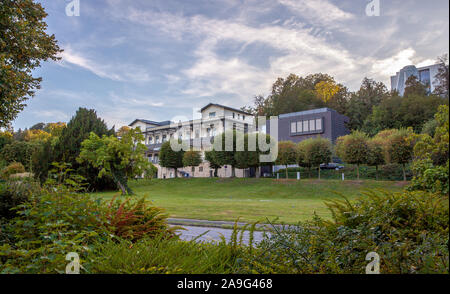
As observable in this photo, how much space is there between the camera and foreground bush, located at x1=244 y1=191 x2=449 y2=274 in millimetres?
1744

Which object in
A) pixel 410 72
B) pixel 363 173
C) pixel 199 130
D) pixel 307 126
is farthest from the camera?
pixel 307 126

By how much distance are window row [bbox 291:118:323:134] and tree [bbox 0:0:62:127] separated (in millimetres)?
33257

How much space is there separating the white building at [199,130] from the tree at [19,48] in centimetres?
634

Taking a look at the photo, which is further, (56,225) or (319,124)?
(319,124)

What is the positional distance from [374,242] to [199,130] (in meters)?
15.7

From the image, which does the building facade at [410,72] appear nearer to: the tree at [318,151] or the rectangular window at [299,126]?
the tree at [318,151]

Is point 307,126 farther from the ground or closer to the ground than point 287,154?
farther from the ground

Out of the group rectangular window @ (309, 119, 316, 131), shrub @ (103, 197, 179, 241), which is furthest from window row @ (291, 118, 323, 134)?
shrub @ (103, 197, 179, 241)

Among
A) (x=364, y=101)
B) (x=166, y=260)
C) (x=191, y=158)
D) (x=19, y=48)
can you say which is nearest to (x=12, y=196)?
(x=19, y=48)

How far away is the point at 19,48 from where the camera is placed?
18.2ft

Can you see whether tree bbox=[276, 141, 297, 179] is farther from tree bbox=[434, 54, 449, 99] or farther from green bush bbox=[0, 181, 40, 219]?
tree bbox=[434, 54, 449, 99]

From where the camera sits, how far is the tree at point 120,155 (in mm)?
14648

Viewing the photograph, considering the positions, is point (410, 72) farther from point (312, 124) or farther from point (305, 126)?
point (305, 126)
